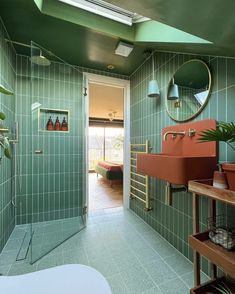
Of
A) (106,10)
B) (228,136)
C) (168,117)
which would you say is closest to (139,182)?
(168,117)

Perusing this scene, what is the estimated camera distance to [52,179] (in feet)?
7.70

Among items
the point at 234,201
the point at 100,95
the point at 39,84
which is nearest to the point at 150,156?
the point at 234,201

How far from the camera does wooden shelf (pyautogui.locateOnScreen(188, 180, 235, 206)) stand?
84 centimetres

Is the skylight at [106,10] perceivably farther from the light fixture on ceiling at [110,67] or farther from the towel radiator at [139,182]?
the towel radiator at [139,182]

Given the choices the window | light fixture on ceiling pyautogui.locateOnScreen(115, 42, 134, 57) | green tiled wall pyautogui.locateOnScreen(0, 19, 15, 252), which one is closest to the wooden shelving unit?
light fixture on ceiling pyautogui.locateOnScreen(115, 42, 134, 57)

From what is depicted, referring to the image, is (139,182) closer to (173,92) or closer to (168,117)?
(168,117)

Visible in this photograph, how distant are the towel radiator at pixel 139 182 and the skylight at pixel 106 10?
1.43m

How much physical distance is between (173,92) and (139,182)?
1.38 m

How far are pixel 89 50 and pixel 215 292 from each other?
8.74 feet

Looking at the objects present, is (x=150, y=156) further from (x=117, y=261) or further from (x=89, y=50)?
(x=89, y=50)

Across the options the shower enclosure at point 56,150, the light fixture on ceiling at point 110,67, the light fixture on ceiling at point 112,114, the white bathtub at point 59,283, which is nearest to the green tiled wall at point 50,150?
the shower enclosure at point 56,150

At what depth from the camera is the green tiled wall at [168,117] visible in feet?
4.20

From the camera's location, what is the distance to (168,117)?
1.93 meters

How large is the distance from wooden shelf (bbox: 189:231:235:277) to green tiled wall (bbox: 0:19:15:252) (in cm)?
182
